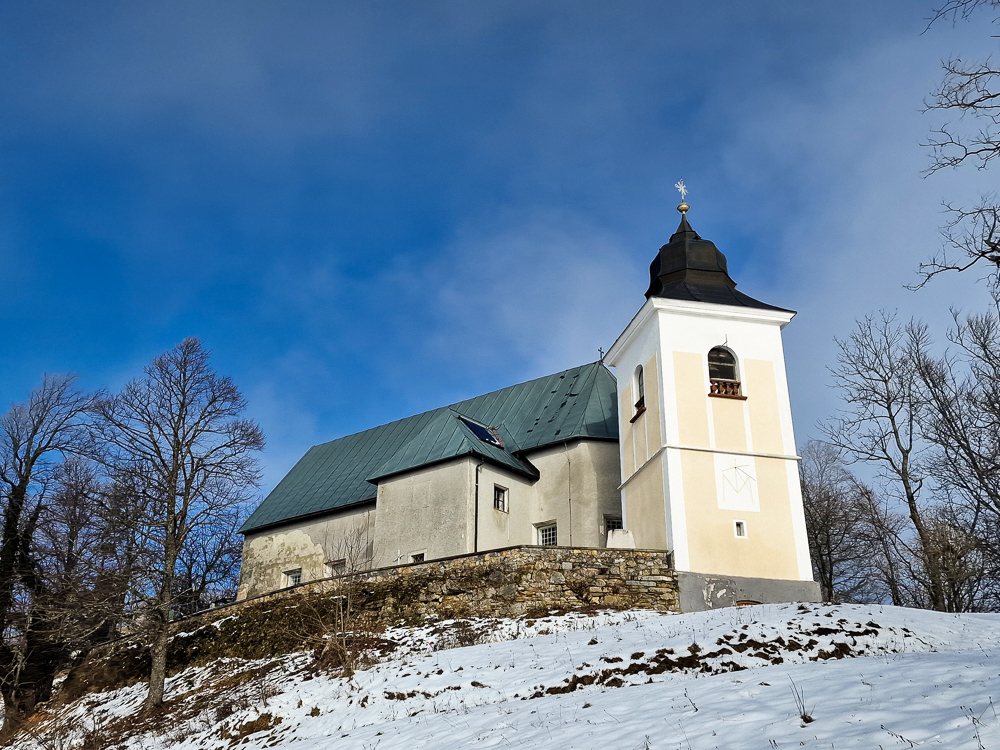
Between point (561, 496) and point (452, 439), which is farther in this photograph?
point (561, 496)

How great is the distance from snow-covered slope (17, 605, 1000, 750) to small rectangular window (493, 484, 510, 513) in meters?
7.03

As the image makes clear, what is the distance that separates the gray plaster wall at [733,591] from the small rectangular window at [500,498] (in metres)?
6.43

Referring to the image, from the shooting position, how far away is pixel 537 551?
18312 millimetres

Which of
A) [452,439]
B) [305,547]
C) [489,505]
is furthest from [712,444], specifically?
[305,547]

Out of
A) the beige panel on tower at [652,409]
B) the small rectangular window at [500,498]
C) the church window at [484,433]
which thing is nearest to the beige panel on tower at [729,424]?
the beige panel on tower at [652,409]

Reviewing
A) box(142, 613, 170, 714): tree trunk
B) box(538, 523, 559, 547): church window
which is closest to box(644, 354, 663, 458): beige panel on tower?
box(538, 523, 559, 547): church window

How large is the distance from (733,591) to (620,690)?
855 cm

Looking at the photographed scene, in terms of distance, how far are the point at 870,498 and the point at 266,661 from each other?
20.7 metres

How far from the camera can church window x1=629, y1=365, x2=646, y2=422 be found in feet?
72.7

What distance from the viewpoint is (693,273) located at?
23578 millimetres

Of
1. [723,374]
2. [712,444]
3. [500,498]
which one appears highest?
[723,374]

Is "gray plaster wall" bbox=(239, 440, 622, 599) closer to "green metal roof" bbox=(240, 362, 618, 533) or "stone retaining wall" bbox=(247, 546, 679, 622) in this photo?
"green metal roof" bbox=(240, 362, 618, 533)

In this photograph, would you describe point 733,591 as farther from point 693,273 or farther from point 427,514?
point 693,273

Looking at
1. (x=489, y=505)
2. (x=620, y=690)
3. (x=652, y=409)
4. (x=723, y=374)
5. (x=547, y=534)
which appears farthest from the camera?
(x=547, y=534)
